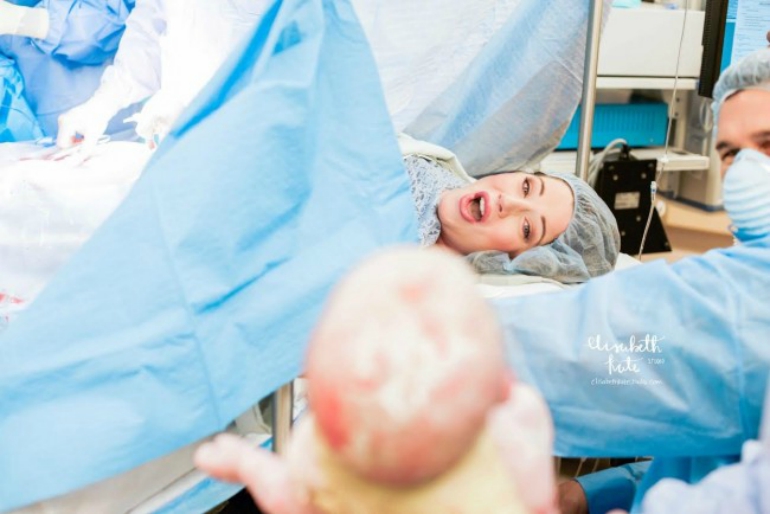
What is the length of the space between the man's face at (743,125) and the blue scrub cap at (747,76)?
13mm

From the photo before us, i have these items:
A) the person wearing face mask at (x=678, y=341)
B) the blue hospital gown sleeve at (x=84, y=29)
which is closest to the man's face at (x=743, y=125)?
the person wearing face mask at (x=678, y=341)

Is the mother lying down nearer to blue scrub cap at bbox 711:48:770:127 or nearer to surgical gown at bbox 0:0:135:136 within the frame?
Result: blue scrub cap at bbox 711:48:770:127

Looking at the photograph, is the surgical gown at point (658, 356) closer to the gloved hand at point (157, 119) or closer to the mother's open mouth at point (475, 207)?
the mother's open mouth at point (475, 207)

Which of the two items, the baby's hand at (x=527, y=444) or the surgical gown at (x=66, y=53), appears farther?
the surgical gown at (x=66, y=53)

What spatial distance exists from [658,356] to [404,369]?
559 mm

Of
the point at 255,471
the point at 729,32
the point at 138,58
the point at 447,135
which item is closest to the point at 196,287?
the point at 255,471

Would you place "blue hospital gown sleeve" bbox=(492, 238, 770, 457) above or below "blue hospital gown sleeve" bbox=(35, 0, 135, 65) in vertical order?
below

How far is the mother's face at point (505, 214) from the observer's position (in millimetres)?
1305

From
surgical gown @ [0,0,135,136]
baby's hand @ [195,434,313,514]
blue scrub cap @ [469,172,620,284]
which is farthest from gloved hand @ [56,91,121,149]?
baby's hand @ [195,434,313,514]

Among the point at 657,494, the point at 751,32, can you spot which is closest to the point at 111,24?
the point at 657,494

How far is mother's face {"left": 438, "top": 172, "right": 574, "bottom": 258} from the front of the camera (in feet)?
4.28

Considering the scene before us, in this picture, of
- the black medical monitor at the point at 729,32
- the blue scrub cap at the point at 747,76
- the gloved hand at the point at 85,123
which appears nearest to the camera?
the blue scrub cap at the point at 747,76

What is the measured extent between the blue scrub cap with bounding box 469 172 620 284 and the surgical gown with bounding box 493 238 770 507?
458 mm

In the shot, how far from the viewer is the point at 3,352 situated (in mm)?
721
